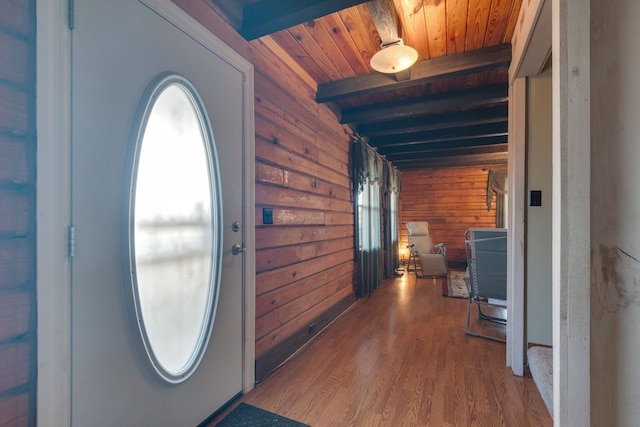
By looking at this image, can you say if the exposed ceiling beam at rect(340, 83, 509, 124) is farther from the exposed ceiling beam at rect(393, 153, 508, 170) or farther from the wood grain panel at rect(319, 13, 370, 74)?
the exposed ceiling beam at rect(393, 153, 508, 170)

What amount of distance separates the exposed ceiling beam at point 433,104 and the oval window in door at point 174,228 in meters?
2.16

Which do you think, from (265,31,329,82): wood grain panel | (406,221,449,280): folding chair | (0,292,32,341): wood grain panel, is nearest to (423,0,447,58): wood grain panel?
(265,31,329,82): wood grain panel

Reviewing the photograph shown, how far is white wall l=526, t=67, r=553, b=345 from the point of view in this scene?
1.85 meters

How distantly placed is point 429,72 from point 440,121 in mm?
1313

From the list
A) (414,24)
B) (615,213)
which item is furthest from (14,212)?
(414,24)

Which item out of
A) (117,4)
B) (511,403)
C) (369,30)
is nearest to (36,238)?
(117,4)

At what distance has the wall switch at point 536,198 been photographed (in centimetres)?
186

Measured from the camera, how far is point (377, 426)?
143 centimetres

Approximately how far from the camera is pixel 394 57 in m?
1.83

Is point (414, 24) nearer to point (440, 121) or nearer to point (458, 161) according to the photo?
point (440, 121)

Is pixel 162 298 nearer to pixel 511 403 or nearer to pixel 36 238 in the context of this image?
pixel 36 238

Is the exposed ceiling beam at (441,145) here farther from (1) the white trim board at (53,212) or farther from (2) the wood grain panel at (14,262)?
(2) the wood grain panel at (14,262)

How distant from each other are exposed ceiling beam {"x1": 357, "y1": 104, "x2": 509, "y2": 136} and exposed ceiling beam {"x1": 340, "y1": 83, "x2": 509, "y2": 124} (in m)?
0.30

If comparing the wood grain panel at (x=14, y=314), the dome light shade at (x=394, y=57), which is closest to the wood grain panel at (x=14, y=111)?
the wood grain panel at (x=14, y=314)
